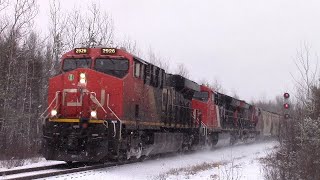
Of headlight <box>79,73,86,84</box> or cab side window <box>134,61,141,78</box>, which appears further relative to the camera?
cab side window <box>134,61,141,78</box>

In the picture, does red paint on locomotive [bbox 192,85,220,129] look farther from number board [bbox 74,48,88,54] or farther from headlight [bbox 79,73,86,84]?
headlight [bbox 79,73,86,84]

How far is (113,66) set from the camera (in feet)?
46.4

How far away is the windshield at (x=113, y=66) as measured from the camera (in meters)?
14.0

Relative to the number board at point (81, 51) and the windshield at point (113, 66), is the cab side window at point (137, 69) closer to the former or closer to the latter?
the windshield at point (113, 66)

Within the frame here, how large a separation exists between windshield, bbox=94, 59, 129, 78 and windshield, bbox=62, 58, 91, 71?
0.35m

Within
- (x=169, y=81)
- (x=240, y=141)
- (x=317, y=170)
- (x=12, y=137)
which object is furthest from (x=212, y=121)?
(x=317, y=170)

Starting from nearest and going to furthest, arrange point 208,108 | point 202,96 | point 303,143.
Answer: point 303,143 → point 208,108 → point 202,96

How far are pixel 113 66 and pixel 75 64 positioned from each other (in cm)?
142

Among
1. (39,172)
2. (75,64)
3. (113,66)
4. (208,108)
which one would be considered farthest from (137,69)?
(208,108)

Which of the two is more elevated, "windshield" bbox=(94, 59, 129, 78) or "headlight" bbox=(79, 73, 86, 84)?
"windshield" bbox=(94, 59, 129, 78)

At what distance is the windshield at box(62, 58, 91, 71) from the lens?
14273mm

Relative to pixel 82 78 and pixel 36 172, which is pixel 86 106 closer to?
pixel 82 78

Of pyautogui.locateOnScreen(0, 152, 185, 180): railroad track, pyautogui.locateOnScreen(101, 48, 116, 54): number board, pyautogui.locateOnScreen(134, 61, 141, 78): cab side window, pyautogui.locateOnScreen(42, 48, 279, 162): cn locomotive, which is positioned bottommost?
pyautogui.locateOnScreen(0, 152, 185, 180): railroad track

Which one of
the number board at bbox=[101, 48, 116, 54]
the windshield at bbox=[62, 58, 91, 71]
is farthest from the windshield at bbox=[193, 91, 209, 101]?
the windshield at bbox=[62, 58, 91, 71]
